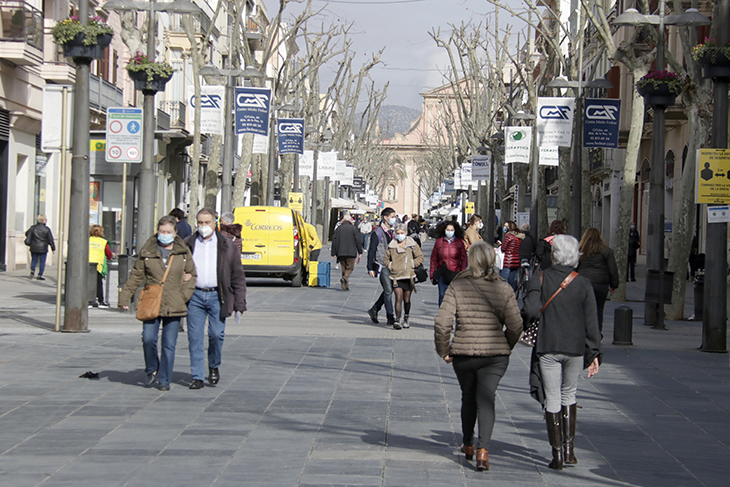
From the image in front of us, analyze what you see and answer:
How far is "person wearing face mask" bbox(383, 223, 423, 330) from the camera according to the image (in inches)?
622

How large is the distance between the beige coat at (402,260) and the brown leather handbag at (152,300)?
6682 millimetres

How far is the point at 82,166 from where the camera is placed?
13914 mm

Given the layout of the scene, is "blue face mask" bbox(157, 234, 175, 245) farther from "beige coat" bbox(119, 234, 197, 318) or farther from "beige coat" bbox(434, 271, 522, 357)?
"beige coat" bbox(434, 271, 522, 357)

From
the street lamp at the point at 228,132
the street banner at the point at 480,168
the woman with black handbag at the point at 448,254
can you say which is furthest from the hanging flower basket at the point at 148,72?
the street banner at the point at 480,168

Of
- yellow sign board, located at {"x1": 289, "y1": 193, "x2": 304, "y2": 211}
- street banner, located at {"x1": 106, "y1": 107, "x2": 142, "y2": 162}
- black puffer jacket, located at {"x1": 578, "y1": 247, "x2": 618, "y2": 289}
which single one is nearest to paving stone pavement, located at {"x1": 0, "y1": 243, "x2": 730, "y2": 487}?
black puffer jacket, located at {"x1": 578, "y1": 247, "x2": 618, "y2": 289}

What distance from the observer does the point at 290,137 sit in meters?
36.0

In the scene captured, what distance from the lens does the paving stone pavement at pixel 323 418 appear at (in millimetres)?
6539

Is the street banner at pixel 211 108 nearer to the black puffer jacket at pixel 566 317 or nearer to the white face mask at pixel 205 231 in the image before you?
the white face mask at pixel 205 231

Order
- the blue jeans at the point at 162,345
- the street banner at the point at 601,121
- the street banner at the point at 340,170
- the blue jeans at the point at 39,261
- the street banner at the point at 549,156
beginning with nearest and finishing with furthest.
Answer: the blue jeans at the point at 162,345
the street banner at the point at 601,121
the blue jeans at the point at 39,261
the street banner at the point at 549,156
the street banner at the point at 340,170

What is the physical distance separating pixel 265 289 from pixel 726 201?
12801 millimetres

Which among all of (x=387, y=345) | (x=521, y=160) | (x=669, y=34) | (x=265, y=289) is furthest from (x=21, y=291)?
(x=669, y=34)

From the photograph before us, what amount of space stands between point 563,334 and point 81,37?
915 cm

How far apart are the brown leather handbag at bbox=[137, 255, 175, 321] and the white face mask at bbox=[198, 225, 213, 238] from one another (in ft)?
1.54

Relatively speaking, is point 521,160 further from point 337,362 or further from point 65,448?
point 65,448
